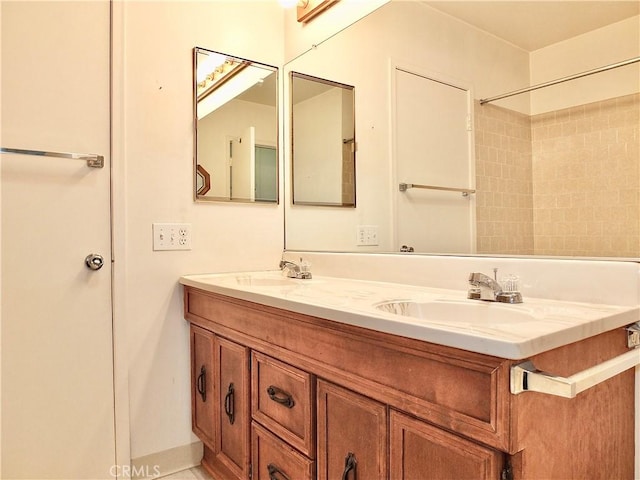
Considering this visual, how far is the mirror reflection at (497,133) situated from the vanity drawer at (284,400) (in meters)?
0.68

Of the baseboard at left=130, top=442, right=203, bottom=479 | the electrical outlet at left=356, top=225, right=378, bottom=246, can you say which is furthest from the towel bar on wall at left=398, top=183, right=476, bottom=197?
the baseboard at left=130, top=442, right=203, bottom=479

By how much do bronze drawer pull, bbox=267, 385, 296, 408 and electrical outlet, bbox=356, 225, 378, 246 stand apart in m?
0.79

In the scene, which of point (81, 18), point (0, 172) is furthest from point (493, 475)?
point (81, 18)

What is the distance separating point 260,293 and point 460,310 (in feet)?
1.89

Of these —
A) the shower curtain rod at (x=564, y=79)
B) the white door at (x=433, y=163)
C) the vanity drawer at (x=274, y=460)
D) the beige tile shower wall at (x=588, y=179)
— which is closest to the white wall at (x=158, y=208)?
the vanity drawer at (x=274, y=460)

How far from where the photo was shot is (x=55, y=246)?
1.57 meters

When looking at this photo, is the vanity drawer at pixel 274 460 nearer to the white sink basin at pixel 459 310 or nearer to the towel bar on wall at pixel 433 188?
the white sink basin at pixel 459 310

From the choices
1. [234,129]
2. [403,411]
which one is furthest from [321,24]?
[403,411]

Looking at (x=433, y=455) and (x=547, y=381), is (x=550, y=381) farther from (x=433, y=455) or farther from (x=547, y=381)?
(x=433, y=455)

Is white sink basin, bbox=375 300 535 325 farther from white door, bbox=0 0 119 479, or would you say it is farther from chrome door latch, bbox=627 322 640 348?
white door, bbox=0 0 119 479

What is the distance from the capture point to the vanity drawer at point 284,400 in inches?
43.7

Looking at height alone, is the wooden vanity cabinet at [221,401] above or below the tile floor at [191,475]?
above

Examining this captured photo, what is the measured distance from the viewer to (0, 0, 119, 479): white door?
149 cm

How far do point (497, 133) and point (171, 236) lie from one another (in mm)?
1334
